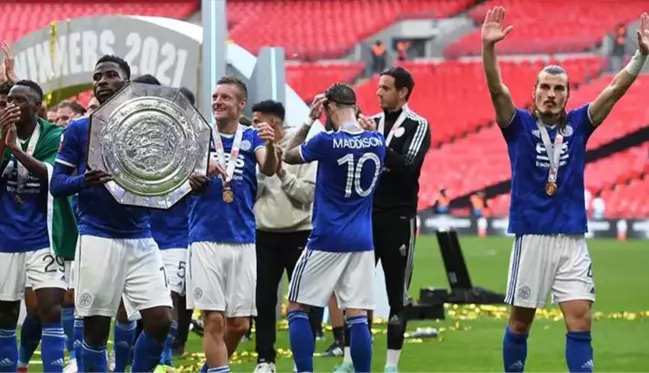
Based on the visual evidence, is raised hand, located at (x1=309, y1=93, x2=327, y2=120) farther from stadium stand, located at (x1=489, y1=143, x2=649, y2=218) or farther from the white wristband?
stadium stand, located at (x1=489, y1=143, x2=649, y2=218)

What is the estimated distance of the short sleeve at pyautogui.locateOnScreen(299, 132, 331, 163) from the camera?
338 inches

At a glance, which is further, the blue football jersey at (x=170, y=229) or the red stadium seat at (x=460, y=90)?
the red stadium seat at (x=460, y=90)

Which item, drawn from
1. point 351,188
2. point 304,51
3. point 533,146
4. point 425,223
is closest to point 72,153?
point 351,188

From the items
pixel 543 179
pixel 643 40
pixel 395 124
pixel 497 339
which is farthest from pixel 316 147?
pixel 497 339

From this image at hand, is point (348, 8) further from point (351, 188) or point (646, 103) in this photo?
point (351, 188)

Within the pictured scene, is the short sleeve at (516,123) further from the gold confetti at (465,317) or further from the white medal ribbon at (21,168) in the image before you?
the gold confetti at (465,317)

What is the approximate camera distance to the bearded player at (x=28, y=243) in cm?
819

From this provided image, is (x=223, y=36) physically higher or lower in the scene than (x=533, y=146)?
higher

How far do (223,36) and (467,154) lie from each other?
2571 centimetres

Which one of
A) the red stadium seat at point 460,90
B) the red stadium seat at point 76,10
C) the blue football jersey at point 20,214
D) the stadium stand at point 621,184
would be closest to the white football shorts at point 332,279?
the blue football jersey at point 20,214

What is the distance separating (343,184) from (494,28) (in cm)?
153

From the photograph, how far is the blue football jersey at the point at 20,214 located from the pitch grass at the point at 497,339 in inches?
91.2

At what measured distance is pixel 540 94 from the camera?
319 inches

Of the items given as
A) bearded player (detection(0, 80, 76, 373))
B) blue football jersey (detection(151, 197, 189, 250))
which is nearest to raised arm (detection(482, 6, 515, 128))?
bearded player (detection(0, 80, 76, 373))
